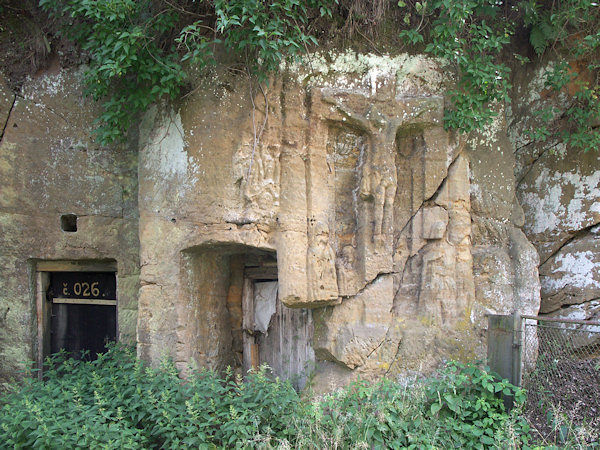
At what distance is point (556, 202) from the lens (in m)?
5.61

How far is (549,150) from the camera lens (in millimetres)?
5633

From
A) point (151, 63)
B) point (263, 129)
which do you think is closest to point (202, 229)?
point (263, 129)

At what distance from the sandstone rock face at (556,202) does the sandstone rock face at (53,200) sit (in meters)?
4.28

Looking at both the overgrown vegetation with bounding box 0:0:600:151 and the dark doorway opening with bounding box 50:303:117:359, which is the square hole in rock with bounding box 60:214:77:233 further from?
the overgrown vegetation with bounding box 0:0:600:151

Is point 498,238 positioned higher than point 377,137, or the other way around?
point 377,137

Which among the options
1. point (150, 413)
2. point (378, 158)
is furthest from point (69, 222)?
point (378, 158)

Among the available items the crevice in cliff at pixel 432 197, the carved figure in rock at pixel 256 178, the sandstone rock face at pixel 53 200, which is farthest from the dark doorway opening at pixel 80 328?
the crevice in cliff at pixel 432 197

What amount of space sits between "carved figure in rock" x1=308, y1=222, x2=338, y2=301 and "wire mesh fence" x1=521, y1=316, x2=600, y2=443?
1668 mm

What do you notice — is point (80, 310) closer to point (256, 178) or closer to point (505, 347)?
point (256, 178)

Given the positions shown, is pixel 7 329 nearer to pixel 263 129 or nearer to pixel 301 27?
pixel 263 129

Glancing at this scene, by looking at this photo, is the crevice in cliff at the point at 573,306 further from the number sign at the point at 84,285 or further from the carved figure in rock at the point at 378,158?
the number sign at the point at 84,285

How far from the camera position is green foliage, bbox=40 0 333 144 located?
4.13 m

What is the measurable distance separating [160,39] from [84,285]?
9.19 ft

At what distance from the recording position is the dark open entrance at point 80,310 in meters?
5.65
